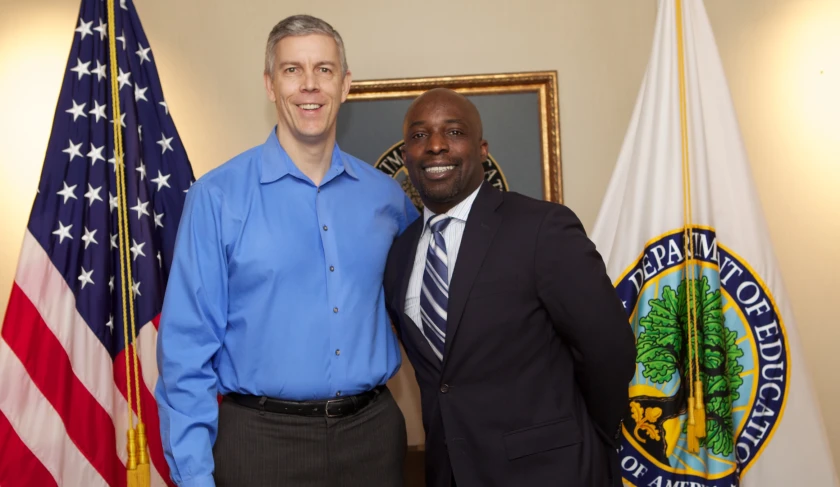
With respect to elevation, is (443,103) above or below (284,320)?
above

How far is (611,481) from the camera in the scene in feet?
7.07

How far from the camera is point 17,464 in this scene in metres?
2.49

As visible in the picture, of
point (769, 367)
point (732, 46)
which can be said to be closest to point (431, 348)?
point (769, 367)

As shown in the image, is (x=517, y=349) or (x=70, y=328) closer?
(x=517, y=349)

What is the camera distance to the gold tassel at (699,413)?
95.8 inches

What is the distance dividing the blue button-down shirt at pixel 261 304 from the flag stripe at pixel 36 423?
2.46ft

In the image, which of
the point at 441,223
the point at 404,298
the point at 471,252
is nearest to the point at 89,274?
the point at 404,298

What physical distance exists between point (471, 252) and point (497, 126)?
42.9 inches

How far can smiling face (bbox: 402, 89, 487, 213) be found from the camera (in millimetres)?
2193

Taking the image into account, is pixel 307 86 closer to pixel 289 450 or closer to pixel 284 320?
pixel 284 320

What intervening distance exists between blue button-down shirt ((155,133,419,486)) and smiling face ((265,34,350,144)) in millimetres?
101

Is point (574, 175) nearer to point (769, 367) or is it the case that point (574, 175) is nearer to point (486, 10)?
point (486, 10)

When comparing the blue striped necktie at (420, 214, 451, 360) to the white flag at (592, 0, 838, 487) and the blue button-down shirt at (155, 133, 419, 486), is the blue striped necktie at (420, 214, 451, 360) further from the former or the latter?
the white flag at (592, 0, 838, 487)

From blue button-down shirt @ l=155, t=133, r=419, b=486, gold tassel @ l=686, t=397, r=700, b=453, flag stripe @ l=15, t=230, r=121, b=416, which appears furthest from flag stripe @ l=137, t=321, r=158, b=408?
gold tassel @ l=686, t=397, r=700, b=453
